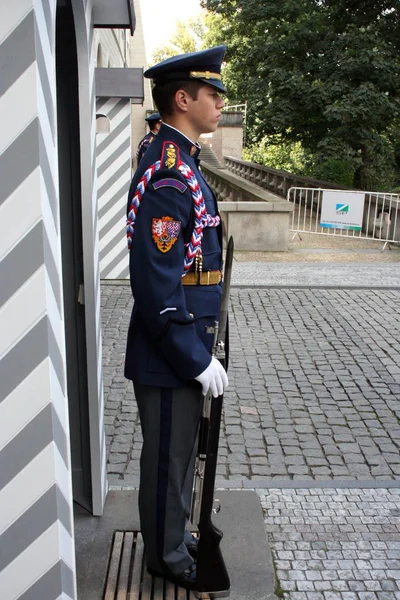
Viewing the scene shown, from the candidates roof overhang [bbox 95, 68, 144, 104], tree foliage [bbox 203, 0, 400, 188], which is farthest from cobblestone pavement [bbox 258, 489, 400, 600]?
tree foliage [bbox 203, 0, 400, 188]

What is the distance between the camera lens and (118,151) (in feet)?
30.0

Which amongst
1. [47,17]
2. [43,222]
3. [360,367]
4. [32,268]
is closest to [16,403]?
[32,268]

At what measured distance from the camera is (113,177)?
918 cm

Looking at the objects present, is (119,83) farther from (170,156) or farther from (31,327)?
(31,327)

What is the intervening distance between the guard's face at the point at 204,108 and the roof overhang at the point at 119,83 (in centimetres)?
594

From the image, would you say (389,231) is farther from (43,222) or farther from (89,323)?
(43,222)

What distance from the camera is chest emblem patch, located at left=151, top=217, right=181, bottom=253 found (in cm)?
246

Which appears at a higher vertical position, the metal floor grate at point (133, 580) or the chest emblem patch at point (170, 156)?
the chest emblem patch at point (170, 156)

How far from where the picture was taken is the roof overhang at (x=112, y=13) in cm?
363

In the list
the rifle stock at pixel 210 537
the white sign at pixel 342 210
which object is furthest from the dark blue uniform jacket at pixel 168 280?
the white sign at pixel 342 210

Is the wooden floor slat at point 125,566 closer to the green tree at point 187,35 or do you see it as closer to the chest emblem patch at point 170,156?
the chest emblem patch at point 170,156

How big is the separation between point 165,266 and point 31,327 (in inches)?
22.5

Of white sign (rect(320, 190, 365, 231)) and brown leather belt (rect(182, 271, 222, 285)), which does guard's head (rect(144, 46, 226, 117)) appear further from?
white sign (rect(320, 190, 365, 231))

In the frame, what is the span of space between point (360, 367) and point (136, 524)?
3201mm
